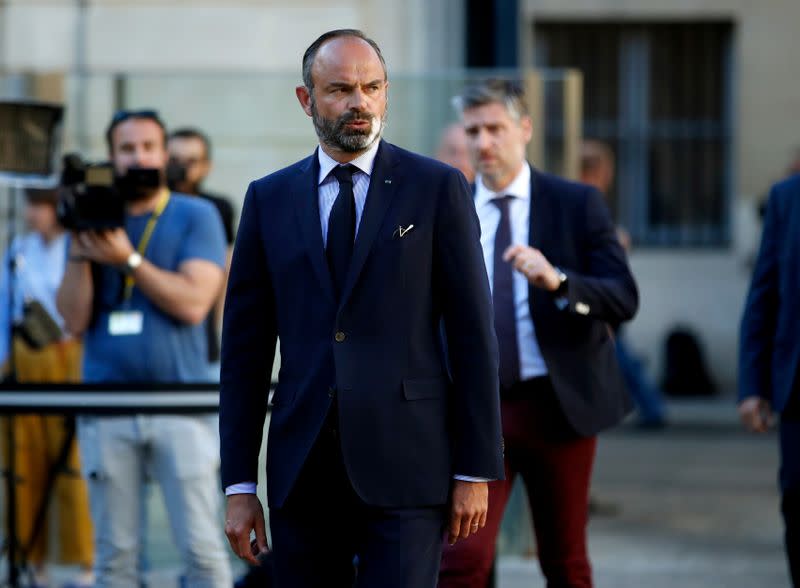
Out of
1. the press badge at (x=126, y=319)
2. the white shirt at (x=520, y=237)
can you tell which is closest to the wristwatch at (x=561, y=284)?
the white shirt at (x=520, y=237)

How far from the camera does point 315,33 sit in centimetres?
1123

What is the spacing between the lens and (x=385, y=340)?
3.97 metres

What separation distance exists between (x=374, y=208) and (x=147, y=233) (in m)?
2.25

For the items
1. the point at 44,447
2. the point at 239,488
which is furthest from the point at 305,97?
the point at 44,447

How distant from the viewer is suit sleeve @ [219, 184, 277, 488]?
4137 millimetres

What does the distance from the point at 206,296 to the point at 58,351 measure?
2.05 m

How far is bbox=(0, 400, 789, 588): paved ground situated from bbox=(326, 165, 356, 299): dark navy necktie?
12.2ft

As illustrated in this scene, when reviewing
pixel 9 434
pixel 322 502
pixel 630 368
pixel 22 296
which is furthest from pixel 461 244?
pixel 630 368

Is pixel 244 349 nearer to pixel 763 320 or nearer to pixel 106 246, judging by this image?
pixel 106 246

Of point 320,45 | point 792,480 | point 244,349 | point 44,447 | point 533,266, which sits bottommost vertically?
point 44,447

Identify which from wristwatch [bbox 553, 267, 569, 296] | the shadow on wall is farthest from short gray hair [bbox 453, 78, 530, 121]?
the shadow on wall

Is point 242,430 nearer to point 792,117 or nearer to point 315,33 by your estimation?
point 315,33

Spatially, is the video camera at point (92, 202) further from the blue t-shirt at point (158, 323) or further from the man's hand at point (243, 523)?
the man's hand at point (243, 523)

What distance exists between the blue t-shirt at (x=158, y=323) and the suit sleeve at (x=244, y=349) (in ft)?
6.06
